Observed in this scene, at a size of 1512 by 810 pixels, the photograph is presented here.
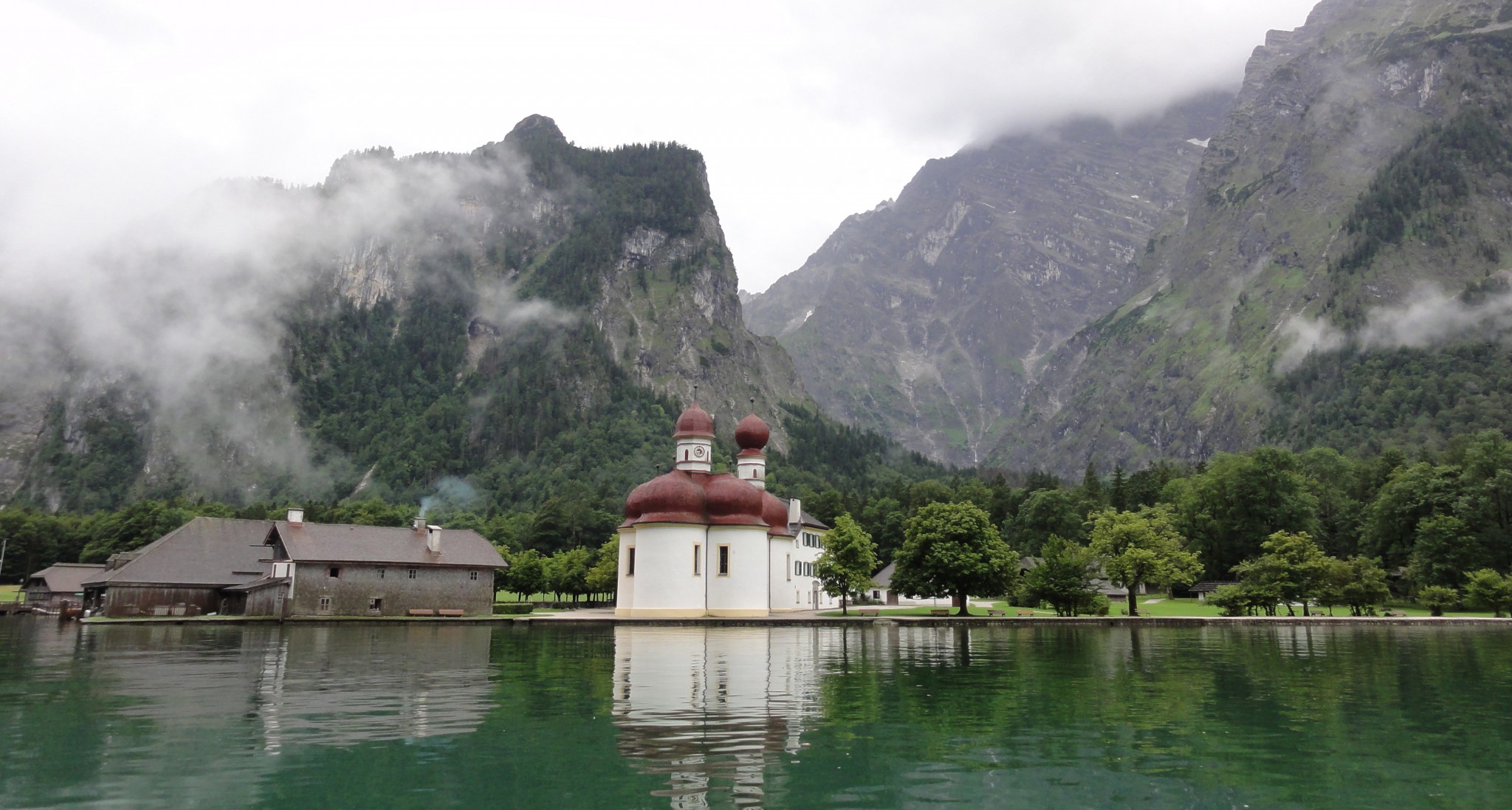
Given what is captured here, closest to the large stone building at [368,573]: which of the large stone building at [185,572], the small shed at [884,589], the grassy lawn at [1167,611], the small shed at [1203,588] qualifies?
the large stone building at [185,572]

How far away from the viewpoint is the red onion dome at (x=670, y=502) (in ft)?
230

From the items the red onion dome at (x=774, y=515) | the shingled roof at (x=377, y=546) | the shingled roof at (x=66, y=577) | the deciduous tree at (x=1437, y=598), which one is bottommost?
the deciduous tree at (x=1437, y=598)

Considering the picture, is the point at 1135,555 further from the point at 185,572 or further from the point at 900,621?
the point at 185,572

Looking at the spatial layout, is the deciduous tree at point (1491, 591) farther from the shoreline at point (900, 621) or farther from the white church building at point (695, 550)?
the white church building at point (695, 550)

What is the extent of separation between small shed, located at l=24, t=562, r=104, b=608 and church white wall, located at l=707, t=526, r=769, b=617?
5707 centimetres

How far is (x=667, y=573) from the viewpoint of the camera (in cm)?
6900

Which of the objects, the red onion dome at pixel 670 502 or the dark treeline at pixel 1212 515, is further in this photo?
the dark treeline at pixel 1212 515

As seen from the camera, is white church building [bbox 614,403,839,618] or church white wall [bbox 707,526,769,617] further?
church white wall [bbox 707,526,769,617]

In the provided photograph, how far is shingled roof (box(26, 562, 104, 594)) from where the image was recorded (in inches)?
3487

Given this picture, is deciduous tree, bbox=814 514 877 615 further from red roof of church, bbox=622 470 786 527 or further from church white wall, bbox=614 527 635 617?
church white wall, bbox=614 527 635 617

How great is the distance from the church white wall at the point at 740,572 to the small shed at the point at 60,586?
187 feet

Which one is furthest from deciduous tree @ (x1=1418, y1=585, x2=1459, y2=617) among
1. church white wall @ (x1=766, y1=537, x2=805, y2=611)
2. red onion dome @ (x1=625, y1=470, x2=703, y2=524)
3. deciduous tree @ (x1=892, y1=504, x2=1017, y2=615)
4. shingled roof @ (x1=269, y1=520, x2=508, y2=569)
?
shingled roof @ (x1=269, y1=520, x2=508, y2=569)

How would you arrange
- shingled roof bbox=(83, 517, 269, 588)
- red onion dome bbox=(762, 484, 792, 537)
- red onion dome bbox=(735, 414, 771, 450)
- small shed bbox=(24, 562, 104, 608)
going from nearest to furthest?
shingled roof bbox=(83, 517, 269, 588), red onion dome bbox=(762, 484, 792, 537), red onion dome bbox=(735, 414, 771, 450), small shed bbox=(24, 562, 104, 608)

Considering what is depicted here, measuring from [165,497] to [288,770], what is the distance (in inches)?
8406
